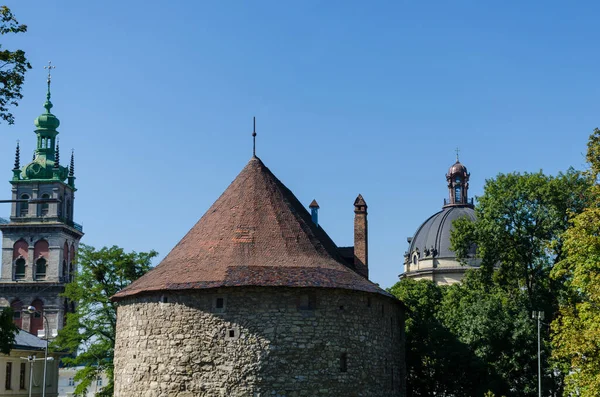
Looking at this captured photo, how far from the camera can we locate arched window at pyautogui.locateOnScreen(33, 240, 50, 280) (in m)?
109

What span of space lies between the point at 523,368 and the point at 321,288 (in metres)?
14.6

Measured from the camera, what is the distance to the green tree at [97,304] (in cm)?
4703

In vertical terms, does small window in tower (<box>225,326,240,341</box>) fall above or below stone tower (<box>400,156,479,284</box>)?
below

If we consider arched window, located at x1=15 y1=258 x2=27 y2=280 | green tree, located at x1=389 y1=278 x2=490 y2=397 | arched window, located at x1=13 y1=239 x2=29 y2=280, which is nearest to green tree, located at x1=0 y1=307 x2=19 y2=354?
green tree, located at x1=389 y1=278 x2=490 y2=397

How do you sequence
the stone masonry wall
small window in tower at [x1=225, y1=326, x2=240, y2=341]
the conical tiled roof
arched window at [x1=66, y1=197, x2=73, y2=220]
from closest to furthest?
the stone masonry wall → small window in tower at [x1=225, y1=326, x2=240, y2=341] → the conical tiled roof → arched window at [x1=66, y1=197, x2=73, y2=220]

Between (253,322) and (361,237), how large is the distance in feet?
35.7

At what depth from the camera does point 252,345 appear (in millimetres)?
32250

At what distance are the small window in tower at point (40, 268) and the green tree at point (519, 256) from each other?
72708 millimetres

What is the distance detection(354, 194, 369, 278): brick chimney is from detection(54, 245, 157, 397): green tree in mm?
13388

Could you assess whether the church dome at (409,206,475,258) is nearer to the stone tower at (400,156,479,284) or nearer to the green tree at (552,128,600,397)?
the stone tower at (400,156,479,284)

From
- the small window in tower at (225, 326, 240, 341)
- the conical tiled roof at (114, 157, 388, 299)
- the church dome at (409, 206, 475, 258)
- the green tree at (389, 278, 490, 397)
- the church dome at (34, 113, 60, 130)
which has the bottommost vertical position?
the green tree at (389, 278, 490, 397)

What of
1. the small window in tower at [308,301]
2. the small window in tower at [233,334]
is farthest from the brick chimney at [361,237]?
the small window in tower at [233,334]

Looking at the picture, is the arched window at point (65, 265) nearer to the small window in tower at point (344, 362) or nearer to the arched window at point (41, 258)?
the arched window at point (41, 258)

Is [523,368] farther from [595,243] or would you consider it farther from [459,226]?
[595,243]
